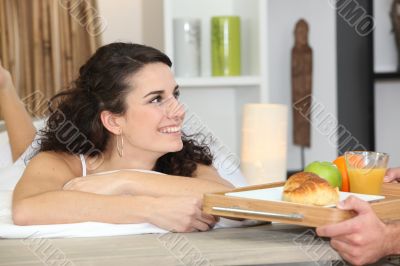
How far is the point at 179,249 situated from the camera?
60.4 inches

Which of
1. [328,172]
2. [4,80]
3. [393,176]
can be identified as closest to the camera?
[328,172]

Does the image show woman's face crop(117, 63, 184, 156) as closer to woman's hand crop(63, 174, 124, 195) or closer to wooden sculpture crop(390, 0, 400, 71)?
woman's hand crop(63, 174, 124, 195)

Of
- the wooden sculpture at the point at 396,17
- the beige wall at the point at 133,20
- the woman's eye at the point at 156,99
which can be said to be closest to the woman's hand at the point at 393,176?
the woman's eye at the point at 156,99

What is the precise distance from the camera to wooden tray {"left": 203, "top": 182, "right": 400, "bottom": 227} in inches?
58.9

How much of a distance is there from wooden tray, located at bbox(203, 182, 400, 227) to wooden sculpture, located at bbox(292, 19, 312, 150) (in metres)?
2.15

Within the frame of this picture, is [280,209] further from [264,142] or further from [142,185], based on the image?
[264,142]

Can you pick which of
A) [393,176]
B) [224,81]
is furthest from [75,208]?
[224,81]

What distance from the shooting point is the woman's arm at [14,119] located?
2.87 metres

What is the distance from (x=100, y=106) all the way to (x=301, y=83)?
179 centimetres

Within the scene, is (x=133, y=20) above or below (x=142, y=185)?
above

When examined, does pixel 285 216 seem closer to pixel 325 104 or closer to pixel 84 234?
pixel 84 234

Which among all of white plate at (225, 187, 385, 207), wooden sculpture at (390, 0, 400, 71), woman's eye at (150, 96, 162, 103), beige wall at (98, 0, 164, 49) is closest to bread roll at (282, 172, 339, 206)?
white plate at (225, 187, 385, 207)

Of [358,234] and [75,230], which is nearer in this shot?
[358,234]

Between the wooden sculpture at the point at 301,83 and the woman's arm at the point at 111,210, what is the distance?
83.3 inches
